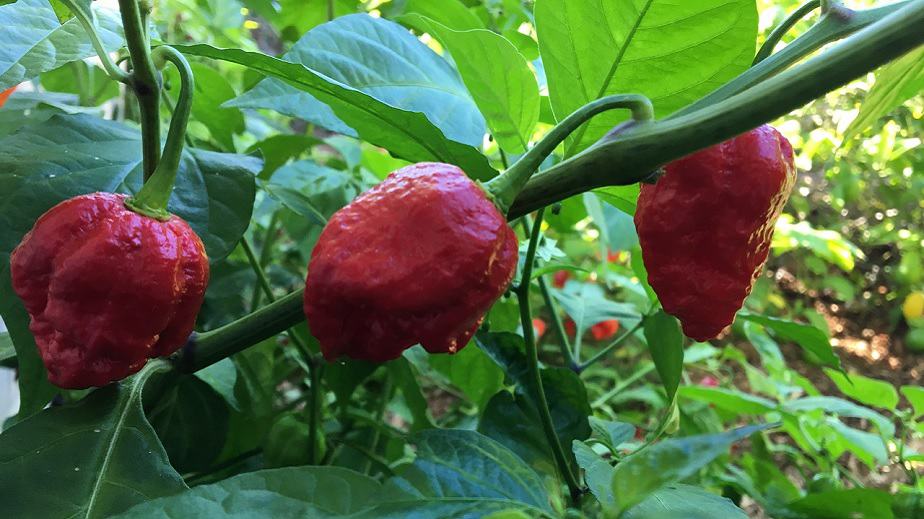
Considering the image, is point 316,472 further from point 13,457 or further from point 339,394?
point 339,394

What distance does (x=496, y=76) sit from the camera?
1.40 feet

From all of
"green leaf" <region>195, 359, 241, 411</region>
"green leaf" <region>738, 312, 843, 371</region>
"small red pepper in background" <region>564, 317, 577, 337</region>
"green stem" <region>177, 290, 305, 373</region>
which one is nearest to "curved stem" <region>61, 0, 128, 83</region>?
"green stem" <region>177, 290, 305, 373</region>

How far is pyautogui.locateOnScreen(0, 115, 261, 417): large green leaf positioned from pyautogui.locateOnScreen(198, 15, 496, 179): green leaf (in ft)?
0.17

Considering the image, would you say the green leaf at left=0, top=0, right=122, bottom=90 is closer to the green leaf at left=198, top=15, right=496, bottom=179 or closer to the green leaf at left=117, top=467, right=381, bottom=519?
the green leaf at left=198, top=15, right=496, bottom=179

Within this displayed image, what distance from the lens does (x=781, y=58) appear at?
1.01 feet

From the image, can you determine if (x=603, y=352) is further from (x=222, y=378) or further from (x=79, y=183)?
(x=79, y=183)

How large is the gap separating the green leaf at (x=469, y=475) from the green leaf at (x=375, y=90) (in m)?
0.16

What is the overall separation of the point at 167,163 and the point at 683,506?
30 cm

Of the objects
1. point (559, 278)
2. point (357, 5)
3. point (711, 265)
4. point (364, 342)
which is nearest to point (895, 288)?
point (559, 278)

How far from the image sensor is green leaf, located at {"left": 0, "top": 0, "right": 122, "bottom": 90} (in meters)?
0.37

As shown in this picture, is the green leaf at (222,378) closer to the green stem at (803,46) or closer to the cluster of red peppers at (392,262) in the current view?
the cluster of red peppers at (392,262)

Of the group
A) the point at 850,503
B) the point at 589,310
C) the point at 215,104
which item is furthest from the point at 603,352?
the point at 215,104

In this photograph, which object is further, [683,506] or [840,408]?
[840,408]

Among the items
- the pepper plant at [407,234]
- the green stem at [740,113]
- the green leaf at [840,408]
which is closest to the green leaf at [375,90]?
the pepper plant at [407,234]
